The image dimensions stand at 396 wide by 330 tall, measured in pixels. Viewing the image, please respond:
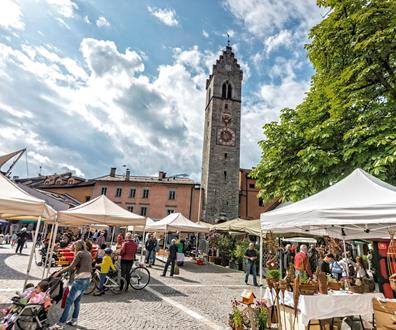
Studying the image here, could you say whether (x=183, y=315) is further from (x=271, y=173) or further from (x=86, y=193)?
(x=86, y=193)

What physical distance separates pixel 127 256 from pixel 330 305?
240 inches

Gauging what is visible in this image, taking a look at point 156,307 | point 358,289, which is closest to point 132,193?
point 156,307

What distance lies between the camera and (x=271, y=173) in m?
10.5

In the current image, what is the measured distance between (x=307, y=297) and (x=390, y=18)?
814cm

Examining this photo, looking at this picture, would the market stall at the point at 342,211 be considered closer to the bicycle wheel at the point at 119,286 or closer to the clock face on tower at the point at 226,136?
the bicycle wheel at the point at 119,286

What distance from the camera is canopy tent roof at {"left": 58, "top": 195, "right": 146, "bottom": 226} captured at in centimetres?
978

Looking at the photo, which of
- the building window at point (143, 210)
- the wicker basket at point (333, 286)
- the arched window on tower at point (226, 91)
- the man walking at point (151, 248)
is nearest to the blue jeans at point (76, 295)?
the wicker basket at point (333, 286)

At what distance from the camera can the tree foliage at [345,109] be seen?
759 cm

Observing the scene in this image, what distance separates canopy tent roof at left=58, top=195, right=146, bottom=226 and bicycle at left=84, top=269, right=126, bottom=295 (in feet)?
6.84

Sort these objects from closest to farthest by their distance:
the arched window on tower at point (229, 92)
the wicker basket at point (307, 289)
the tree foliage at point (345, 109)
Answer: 1. the wicker basket at point (307, 289)
2. the tree foliage at point (345, 109)
3. the arched window on tower at point (229, 92)

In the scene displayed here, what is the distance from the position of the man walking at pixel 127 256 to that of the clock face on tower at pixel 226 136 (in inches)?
1181

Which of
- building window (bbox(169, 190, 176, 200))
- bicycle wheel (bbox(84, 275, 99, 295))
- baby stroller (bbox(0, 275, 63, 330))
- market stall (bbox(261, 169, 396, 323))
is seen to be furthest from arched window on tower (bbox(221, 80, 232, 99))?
baby stroller (bbox(0, 275, 63, 330))

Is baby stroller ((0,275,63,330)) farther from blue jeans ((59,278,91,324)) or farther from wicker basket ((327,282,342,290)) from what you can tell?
wicker basket ((327,282,342,290))

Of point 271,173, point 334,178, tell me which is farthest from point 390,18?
point 271,173
